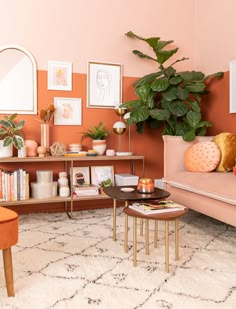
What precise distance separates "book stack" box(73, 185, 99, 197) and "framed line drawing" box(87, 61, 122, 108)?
974 mm

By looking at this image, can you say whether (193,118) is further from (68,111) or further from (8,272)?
(8,272)

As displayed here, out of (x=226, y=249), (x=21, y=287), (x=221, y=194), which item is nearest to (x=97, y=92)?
(x=221, y=194)

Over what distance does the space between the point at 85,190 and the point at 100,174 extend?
1.18 feet

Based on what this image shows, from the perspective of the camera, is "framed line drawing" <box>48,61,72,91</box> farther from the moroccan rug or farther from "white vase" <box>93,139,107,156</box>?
the moroccan rug

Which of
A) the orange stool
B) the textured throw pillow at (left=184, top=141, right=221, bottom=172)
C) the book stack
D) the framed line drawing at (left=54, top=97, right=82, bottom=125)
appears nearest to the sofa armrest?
the textured throw pillow at (left=184, top=141, right=221, bottom=172)

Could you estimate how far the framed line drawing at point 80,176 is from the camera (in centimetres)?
383

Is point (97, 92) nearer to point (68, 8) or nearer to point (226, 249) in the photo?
→ point (68, 8)

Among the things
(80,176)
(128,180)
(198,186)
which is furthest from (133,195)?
(80,176)

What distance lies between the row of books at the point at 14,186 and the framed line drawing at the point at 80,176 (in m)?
0.58

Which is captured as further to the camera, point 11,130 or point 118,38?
point 118,38

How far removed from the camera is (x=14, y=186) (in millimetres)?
3348

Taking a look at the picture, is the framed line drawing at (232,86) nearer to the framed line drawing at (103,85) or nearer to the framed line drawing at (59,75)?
the framed line drawing at (103,85)

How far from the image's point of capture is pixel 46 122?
3.69 metres

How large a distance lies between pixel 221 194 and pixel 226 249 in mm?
420
